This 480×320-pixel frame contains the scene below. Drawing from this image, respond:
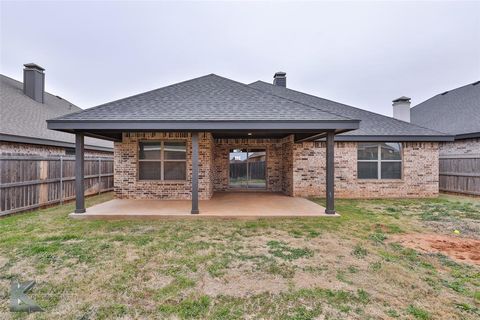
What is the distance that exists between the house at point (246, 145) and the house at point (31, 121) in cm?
276

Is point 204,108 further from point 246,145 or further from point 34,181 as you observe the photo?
point 34,181

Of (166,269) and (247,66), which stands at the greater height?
(247,66)

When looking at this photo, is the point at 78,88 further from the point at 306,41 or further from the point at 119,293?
the point at 119,293

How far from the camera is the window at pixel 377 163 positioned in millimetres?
9680

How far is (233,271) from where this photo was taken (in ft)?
11.0

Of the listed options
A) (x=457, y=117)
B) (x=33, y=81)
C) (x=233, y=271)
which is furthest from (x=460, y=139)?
(x=33, y=81)

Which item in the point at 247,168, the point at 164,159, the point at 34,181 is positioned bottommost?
the point at 34,181

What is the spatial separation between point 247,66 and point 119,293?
→ 2921 cm

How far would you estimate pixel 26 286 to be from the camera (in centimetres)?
283

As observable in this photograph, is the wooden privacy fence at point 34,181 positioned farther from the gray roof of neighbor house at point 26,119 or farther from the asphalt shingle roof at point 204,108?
the asphalt shingle roof at point 204,108

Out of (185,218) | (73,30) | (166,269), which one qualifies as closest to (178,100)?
(185,218)

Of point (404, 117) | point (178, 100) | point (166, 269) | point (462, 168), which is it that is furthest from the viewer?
point (404, 117)

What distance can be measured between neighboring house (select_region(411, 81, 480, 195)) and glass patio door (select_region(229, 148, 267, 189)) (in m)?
8.21

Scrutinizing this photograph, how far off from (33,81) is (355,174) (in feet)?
52.1
